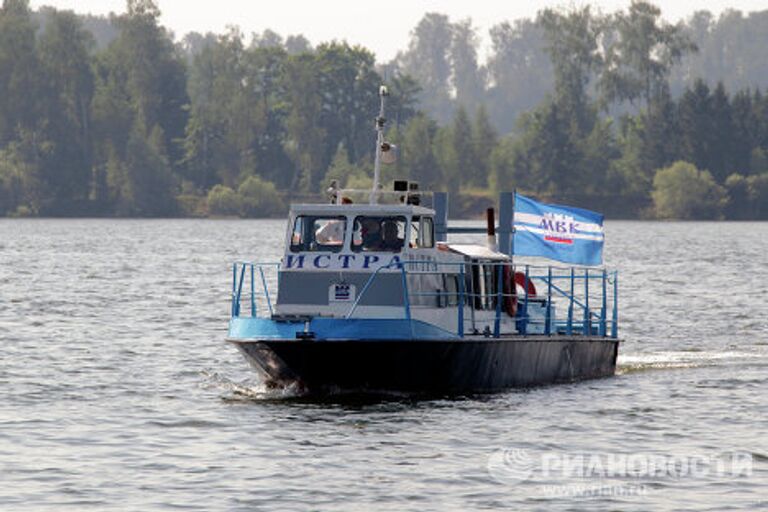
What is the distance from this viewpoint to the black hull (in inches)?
1165

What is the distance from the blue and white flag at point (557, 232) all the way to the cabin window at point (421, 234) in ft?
13.0

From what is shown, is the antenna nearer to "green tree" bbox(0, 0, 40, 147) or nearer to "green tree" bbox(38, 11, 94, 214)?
"green tree" bbox(38, 11, 94, 214)

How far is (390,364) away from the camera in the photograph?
2983 cm

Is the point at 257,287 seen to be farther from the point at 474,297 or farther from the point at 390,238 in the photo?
the point at 390,238

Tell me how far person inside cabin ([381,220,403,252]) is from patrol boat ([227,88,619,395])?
0.06ft

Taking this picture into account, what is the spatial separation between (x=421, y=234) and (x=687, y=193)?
162m

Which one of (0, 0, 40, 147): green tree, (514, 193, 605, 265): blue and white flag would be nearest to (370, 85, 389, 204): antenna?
(514, 193, 605, 265): blue and white flag

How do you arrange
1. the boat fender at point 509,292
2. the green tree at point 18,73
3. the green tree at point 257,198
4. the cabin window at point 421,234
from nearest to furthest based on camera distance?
1. the cabin window at point 421,234
2. the boat fender at point 509,292
3. the green tree at point 257,198
4. the green tree at point 18,73

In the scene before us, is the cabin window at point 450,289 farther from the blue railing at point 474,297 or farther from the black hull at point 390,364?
the black hull at point 390,364

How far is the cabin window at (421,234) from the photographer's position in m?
31.8

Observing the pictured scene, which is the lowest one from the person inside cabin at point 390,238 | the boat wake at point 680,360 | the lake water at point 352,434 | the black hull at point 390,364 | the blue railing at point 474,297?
the lake water at point 352,434

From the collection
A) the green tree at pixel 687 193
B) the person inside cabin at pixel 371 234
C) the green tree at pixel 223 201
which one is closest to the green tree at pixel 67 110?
the green tree at pixel 223 201

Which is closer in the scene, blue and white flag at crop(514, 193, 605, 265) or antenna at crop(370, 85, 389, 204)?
antenna at crop(370, 85, 389, 204)

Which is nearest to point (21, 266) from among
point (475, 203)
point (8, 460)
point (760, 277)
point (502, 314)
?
point (760, 277)
